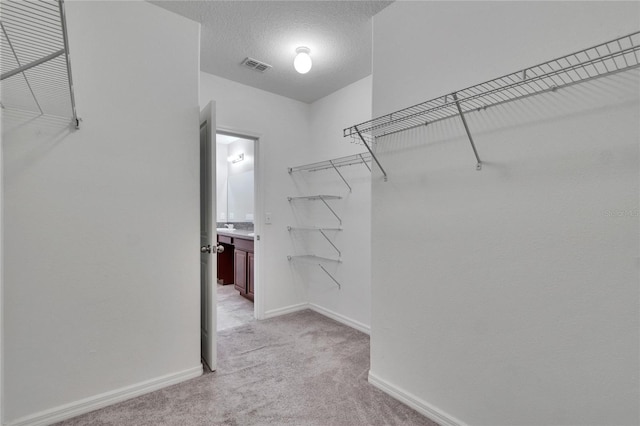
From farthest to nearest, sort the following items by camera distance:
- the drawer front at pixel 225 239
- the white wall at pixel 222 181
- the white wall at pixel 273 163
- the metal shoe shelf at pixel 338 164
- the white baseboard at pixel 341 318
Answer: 1. the white wall at pixel 222 181
2. the drawer front at pixel 225 239
3. the white wall at pixel 273 163
4. the white baseboard at pixel 341 318
5. the metal shoe shelf at pixel 338 164

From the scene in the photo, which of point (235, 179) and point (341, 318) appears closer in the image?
point (341, 318)

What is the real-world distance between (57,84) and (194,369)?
1911mm

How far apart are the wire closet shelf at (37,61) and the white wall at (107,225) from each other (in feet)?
0.35

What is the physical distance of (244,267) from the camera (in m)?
3.99

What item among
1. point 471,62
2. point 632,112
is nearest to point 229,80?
point 471,62

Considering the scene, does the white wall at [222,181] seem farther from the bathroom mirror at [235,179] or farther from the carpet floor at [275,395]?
the carpet floor at [275,395]

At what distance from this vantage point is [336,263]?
11.2 feet

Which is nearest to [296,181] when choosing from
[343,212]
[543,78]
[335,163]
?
[335,163]

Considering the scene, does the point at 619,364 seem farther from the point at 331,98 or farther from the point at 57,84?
the point at 331,98

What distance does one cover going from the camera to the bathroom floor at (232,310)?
331cm

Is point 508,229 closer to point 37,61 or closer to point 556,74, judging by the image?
point 556,74

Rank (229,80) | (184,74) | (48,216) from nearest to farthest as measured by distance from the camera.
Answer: (48,216)
(184,74)
(229,80)

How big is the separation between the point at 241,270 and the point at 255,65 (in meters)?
2.48

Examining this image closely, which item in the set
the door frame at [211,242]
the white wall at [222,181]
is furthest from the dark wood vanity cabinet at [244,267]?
the white wall at [222,181]
